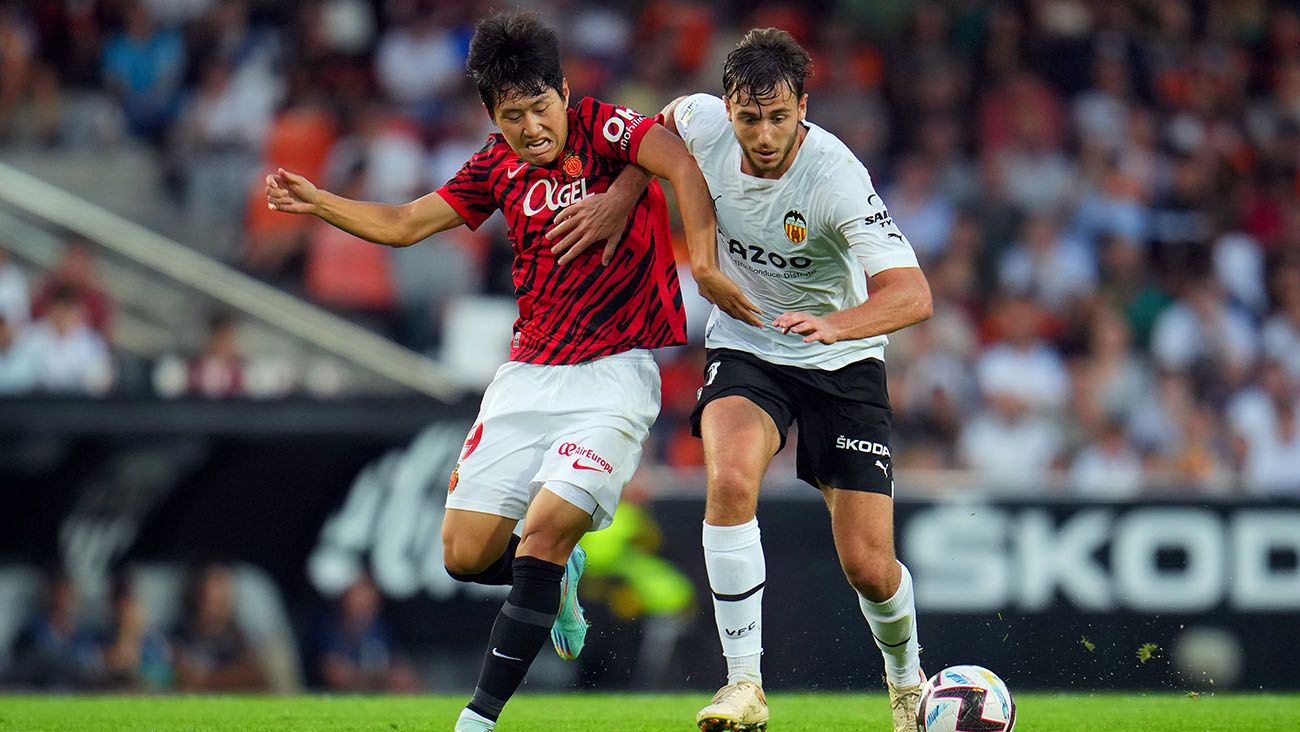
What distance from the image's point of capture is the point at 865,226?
611cm

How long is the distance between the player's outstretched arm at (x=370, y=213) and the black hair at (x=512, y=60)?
0.54 m

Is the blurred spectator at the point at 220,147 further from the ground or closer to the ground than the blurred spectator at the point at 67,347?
further from the ground

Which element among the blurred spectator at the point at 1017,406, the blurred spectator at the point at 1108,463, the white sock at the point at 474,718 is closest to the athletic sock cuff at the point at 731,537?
the white sock at the point at 474,718

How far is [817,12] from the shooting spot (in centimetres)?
1620

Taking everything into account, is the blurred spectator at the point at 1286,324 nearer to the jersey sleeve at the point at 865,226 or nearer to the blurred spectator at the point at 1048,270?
the blurred spectator at the point at 1048,270

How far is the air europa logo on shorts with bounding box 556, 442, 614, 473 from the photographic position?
601cm

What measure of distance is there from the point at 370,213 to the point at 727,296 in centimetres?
134

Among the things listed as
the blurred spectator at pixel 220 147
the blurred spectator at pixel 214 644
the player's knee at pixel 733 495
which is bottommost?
the blurred spectator at pixel 214 644

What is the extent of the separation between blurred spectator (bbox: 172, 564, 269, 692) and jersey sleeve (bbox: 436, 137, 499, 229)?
4.32 metres

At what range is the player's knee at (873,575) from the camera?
20.6 feet

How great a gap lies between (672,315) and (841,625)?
3.54 metres

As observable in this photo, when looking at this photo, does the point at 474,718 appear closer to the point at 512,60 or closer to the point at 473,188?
the point at 473,188

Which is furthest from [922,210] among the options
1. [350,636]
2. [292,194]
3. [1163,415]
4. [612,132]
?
[292,194]

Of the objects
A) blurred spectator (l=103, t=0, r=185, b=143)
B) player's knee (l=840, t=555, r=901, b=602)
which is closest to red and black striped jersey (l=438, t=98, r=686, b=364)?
player's knee (l=840, t=555, r=901, b=602)
